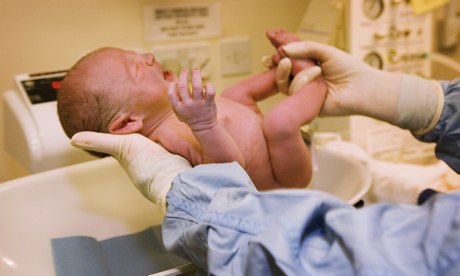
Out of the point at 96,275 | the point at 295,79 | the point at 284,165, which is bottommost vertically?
the point at 96,275

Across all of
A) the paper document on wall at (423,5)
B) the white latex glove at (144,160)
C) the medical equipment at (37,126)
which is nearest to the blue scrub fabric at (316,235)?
the white latex glove at (144,160)

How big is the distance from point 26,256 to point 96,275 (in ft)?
0.44

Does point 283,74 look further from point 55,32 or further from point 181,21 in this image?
point 55,32

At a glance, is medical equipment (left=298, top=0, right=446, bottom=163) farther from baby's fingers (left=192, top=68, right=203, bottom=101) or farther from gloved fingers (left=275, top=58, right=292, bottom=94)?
baby's fingers (left=192, top=68, right=203, bottom=101)

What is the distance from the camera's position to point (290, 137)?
724 mm

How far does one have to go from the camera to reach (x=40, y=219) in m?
0.76

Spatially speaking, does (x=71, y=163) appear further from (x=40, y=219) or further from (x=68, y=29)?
(x=68, y=29)

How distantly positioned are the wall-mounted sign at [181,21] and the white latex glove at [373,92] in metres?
0.46

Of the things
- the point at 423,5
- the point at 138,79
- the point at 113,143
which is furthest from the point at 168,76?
the point at 423,5

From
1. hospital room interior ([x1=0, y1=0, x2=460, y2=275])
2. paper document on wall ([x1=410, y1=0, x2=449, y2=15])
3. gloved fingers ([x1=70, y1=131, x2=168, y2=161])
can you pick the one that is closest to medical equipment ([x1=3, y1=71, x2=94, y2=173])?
hospital room interior ([x1=0, y1=0, x2=460, y2=275])

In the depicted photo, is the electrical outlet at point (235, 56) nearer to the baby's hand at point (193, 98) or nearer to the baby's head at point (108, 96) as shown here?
the baby's head at point (108, 96)

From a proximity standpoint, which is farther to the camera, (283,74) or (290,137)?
(283,74)

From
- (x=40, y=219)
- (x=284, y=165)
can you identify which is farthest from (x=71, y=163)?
(x=284, y=165)

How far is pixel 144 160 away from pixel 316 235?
1.02ft
